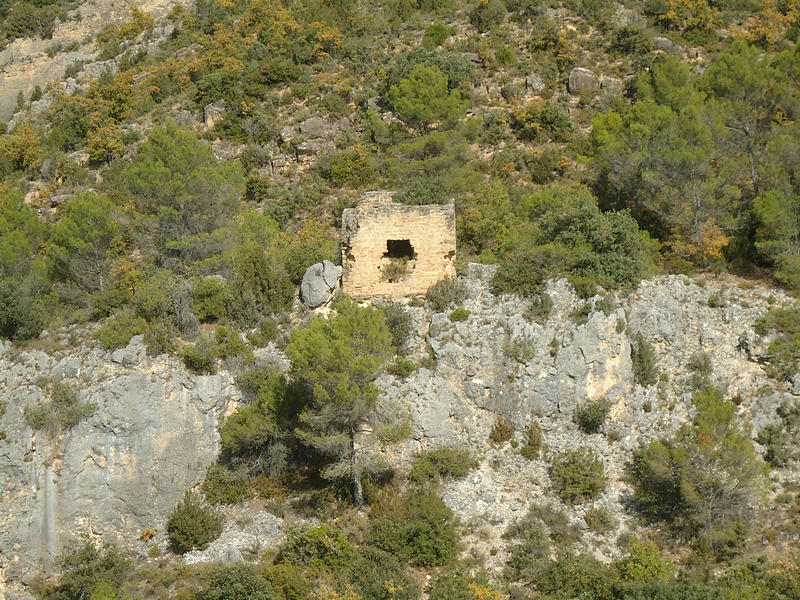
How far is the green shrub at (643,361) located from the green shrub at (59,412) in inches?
522

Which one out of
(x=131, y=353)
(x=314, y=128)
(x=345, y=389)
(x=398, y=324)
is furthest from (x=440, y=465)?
(x=314, y=128)

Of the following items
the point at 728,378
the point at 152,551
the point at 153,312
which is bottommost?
the point at 152,551

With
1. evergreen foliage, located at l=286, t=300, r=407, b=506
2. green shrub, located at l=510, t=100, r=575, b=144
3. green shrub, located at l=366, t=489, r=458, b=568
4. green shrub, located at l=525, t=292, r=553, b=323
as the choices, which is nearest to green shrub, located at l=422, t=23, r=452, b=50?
green shrub, located at l=510, t=100, r=575, b=144

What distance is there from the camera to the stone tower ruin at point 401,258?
75.9ft

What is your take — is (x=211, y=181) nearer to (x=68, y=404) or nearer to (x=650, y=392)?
(x=68, y=404)

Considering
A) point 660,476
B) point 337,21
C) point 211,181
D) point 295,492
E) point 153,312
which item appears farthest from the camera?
point 337,21

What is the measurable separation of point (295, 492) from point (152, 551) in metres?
3.47

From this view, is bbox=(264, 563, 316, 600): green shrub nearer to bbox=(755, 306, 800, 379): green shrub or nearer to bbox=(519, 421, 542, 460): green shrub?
bbox=(519, 421, 542, 460): green shrub

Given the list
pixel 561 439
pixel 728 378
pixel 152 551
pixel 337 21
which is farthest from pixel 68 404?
pixel 337 21

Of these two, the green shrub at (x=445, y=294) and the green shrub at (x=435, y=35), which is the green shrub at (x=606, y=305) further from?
the green shrub at (x=435, y=35)

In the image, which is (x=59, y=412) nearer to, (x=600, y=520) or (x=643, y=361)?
(x=600, y=520)

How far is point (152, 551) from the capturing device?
62.1ft

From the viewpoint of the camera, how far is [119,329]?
21.1 metres

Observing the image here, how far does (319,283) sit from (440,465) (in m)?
6.40
